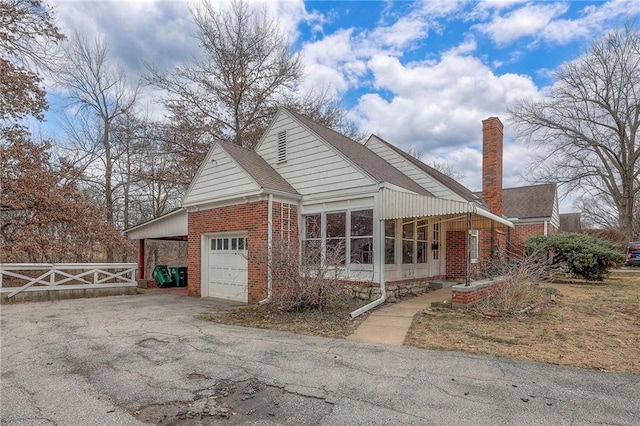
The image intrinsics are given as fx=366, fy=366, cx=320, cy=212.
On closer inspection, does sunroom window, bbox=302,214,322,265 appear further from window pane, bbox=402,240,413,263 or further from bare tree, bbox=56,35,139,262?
bare tree, bbox=56,35,139,262

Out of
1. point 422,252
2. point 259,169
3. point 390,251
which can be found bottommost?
point 422,252

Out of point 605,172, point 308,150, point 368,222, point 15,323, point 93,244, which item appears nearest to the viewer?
point 15,323

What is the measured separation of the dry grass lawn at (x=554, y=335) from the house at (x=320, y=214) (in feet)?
5.92

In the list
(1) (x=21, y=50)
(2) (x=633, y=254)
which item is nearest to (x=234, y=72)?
(1) (x=21, y=50)

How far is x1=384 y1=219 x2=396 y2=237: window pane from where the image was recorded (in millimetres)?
9922

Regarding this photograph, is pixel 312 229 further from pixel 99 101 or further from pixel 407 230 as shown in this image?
pixel 99 101

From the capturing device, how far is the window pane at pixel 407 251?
1090 centimetres

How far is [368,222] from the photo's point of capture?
9.79 metres

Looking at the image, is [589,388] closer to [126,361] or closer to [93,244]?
[126,361]

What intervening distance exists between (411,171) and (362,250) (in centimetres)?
469

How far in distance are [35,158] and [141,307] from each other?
28.5 feet

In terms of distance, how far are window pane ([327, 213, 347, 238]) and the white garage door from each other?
104 inches

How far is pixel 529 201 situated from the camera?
23625 mm

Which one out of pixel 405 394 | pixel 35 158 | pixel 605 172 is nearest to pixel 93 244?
pixel 35 158
